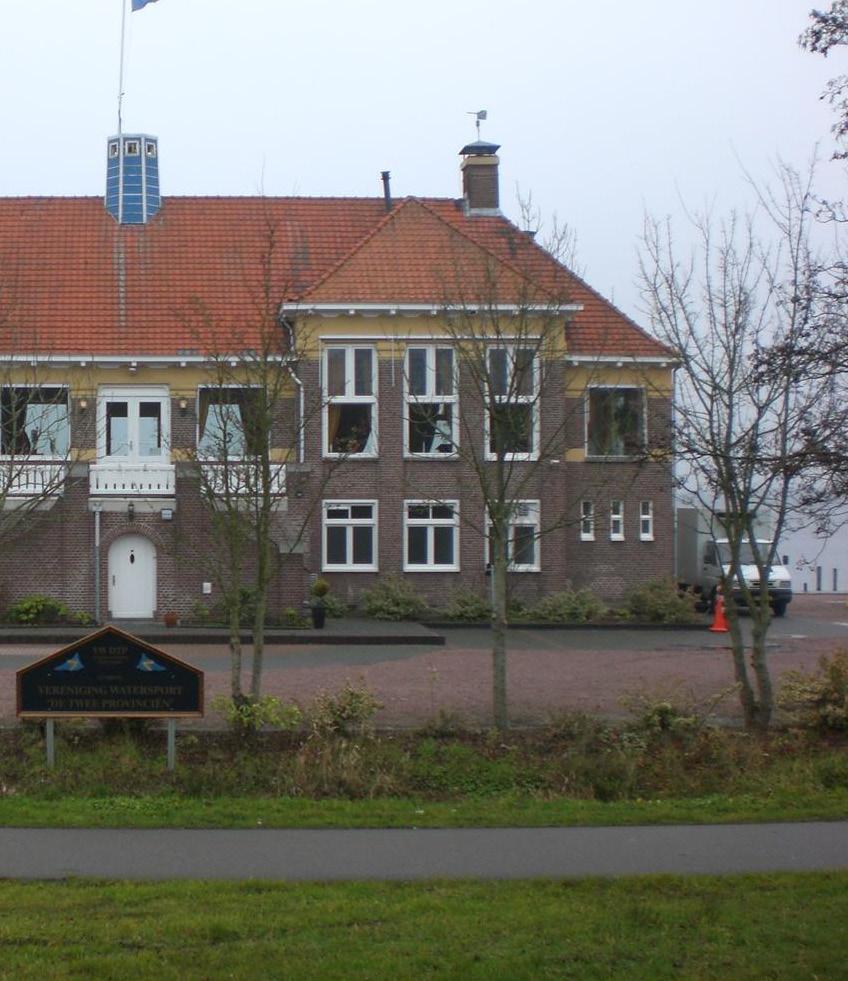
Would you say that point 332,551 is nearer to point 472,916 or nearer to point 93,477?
point 93,477

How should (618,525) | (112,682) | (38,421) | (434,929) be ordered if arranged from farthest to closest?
(618,525) < (38,421) < (112,682) < (434,929)

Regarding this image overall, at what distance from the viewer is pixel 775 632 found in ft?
102

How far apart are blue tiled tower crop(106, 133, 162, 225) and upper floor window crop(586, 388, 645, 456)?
556 inches

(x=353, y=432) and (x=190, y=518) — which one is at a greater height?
(x=353, y=432)

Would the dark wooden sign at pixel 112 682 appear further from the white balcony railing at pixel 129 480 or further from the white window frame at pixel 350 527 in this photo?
the white window frame at pixel 350 527

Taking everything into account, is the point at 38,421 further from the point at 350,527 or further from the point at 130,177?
the point at 130,177

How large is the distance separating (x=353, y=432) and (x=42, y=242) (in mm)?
10457

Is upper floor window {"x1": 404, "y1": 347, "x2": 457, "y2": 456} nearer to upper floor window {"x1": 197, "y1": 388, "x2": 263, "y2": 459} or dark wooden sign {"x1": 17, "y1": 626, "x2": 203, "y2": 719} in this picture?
upper floor window {"x1": 197, "y1": 388, "x2": 263, "y2": 459}

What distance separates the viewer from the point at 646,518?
3569 cm

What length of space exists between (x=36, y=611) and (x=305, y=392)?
8.01m

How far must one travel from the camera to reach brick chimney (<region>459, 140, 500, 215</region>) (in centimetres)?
3738

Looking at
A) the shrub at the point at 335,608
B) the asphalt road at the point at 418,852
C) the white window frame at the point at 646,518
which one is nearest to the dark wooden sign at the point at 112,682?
the asphalt road at the point at 418,852

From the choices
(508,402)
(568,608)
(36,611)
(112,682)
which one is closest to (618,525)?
(568,608)

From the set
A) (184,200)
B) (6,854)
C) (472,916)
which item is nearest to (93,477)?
(184,200)
